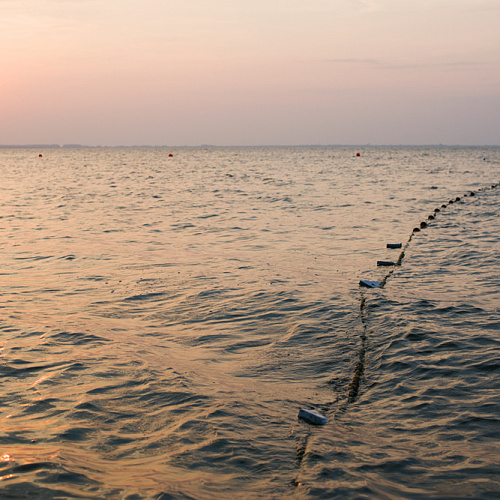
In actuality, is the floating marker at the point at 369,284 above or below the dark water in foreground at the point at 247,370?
above

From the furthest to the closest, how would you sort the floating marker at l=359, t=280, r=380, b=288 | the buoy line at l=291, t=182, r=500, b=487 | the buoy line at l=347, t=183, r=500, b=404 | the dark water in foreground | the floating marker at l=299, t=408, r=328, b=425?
1. the floating marker at l=359, t=280, r=380, b=288
2. the buoy line at l=347, t=183, r=500, b=404
3. the floating marker at l=299, t=408, r=328, b=425
4. the buoy line at l=291, t=182, r=500, b=487
5. the dark water in foreground

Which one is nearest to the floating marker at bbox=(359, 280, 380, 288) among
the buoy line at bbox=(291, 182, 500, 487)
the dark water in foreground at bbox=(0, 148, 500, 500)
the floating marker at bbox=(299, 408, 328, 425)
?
the buoy line at bbox=(291, 182, 500, 487)

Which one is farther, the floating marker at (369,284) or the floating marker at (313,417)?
the floating marker at (369,284)

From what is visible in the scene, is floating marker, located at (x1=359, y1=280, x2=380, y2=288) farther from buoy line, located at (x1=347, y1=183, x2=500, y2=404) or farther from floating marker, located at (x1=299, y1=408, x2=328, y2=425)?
floating marker, located at (x1=299, y1=408, x2=328, y2=425)

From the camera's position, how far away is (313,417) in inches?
235

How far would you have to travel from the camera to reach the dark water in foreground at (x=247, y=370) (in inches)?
Answer: 202

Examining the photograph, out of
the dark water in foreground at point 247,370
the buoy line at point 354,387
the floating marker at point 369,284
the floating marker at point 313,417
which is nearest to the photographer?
the dark water in foreground at point 247,370

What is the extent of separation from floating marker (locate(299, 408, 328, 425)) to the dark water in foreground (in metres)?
0.09

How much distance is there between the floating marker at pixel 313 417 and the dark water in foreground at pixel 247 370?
0.09 meters

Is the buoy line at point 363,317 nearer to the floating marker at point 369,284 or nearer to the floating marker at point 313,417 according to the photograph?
the floating marker at point 369,284

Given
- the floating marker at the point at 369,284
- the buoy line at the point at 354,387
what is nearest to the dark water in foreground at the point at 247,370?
the buoy line at the point at 354,387

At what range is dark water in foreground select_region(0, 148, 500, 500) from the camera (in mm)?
5125

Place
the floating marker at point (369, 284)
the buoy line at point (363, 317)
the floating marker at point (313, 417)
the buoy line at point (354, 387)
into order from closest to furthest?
the buoy line at point (354, 387) → the floating marker at point (313, 417) → the buoy line at point (363, 317) → the floating marker at point (369, 284)

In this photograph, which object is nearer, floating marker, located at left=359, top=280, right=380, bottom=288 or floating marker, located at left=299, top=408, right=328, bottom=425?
floating marker, located at left=299, top=408, right=328, bottom=425
